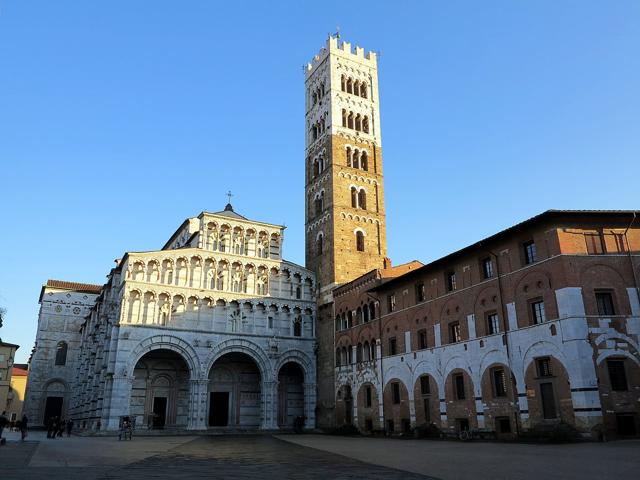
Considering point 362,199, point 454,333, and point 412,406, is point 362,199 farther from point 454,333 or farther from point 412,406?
point 412,406

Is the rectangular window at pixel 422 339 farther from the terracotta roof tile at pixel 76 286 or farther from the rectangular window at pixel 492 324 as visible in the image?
the terracotta roof tile at pixel 76 286

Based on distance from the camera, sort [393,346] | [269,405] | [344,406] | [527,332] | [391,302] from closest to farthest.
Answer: [527,332] < [393,346] < [391,302] < [344,406] < [269,405]

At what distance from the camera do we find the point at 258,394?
45531 millimetres

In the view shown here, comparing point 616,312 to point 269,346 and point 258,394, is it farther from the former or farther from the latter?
point 258,394

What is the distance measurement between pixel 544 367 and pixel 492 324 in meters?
3.98

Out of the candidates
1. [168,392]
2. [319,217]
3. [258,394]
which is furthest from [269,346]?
[319,217]

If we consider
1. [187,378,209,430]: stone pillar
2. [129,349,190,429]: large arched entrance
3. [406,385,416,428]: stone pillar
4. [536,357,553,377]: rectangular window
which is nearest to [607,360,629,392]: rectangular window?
[536,357,553,377]: rectangular window

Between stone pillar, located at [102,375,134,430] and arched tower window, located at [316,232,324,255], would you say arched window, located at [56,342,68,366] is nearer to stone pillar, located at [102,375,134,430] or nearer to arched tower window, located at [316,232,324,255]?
stone pillar, located at [102,375,134,430]

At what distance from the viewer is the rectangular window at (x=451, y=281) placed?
3083 cm

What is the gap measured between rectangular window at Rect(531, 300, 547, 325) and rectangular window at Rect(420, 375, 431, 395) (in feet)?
30.5

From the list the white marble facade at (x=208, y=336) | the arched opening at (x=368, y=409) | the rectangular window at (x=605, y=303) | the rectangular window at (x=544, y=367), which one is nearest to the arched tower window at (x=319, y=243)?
the white marble facade at (x=208, y=336)

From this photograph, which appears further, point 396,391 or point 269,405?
point 269,405

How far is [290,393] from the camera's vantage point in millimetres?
46344

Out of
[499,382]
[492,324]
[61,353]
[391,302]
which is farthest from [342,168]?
[61,353]
